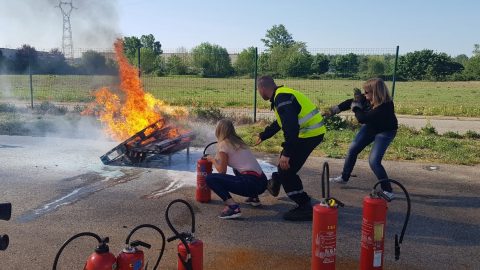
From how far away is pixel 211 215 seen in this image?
5.28 meters

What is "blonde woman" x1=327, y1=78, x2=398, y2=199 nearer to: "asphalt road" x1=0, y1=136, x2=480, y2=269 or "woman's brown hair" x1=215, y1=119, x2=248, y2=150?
"asphalt road" x1=0, y1=136, x2=480, y2=269

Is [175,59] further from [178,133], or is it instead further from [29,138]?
[178,133]

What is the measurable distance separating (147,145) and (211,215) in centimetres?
277

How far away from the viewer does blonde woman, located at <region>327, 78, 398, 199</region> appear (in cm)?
566

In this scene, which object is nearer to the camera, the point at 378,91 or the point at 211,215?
the point at 211,215

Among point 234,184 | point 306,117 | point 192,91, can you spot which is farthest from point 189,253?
point 192,91

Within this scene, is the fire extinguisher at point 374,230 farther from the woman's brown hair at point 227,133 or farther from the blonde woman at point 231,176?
the woman's brown hair at point 227,133

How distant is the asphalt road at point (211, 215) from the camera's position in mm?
4156

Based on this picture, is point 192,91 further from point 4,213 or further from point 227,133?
point 4,213

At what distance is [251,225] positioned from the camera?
16.4 ft

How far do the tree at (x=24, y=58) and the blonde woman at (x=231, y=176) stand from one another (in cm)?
1474

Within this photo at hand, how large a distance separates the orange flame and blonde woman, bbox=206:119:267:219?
4244mm

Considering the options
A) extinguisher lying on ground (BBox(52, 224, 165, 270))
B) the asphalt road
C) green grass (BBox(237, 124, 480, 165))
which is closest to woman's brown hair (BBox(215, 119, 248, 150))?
the asphalt road

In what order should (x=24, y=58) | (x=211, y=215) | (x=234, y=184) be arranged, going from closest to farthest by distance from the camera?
(x=234, y=184), (x=211, y=215), (x=24, y=58)
